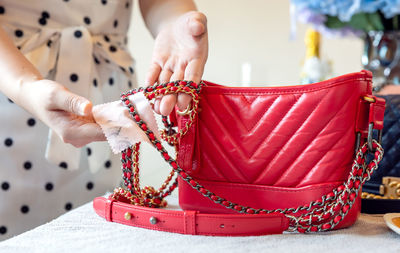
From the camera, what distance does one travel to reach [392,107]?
665 mm

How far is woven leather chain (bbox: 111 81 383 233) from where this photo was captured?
0.49 m

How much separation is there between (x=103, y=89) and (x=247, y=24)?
107cm

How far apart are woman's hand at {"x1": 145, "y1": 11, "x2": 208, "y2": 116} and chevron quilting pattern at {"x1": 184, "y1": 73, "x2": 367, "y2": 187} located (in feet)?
0.12

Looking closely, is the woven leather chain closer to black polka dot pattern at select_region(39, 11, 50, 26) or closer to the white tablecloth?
the white tablecloth

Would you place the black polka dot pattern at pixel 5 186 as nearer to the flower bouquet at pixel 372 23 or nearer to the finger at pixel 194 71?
the finger at pixel 194 71

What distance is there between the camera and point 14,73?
19.9 inches

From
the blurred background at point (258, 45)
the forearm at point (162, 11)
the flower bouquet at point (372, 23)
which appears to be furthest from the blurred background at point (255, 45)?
Answer: the forearm at point (162, 11)

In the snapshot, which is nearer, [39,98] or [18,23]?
[39,98]

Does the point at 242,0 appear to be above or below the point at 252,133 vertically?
above

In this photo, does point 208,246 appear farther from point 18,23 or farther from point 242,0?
point 242,0

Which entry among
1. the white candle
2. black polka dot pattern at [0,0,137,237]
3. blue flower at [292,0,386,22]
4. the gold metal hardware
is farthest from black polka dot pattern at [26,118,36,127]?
the white candle

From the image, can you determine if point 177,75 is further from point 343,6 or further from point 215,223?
point 343,6

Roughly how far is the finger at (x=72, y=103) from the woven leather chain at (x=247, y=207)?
0.23ft

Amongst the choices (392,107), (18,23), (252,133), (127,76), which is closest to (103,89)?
(127,76)
